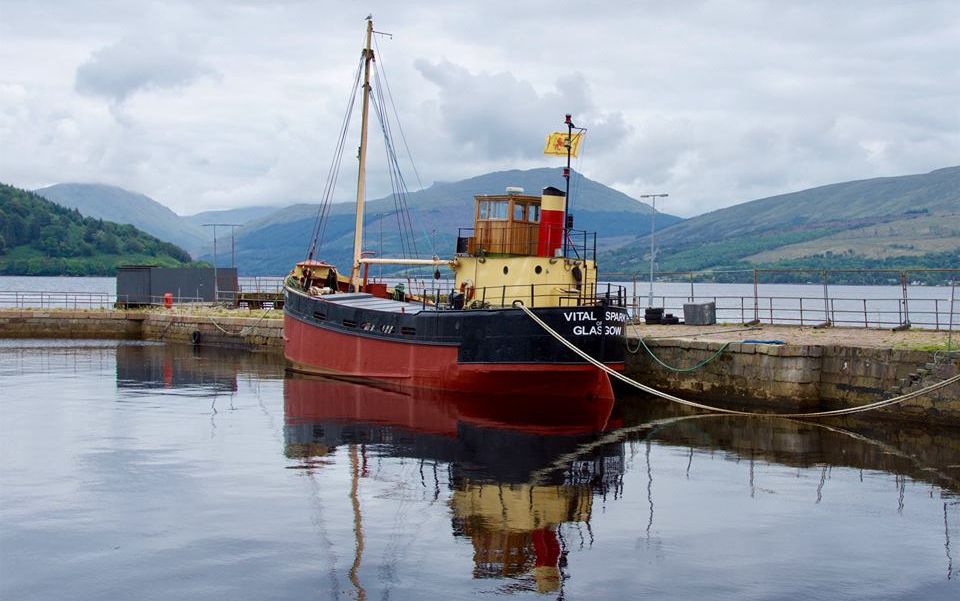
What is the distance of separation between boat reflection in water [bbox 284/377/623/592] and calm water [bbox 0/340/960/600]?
0.08 m

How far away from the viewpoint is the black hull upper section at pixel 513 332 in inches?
1073

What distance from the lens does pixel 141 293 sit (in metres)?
63.1

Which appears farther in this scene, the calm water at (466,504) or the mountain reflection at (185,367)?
the mountain reflection at (185,367)

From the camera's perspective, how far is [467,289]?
103 feet

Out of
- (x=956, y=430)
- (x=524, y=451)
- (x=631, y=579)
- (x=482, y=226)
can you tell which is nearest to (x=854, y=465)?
(x=956, y=430)

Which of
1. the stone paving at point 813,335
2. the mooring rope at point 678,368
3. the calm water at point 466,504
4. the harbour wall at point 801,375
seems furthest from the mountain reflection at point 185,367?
the stone paving at point 813,335

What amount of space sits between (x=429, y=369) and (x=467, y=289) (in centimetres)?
284

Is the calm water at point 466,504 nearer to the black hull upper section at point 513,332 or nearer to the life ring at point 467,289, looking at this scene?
the black hull upper section at point 513,332

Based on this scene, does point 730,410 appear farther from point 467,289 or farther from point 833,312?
point 467,289

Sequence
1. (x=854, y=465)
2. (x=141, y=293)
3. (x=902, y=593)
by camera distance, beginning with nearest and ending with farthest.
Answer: (x=902, y=593), (x=854, y=465), (x=141, y=293)

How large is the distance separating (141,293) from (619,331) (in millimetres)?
42959

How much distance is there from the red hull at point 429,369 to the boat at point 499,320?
0.03 metres

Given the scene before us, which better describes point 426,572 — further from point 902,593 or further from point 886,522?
point 886,522

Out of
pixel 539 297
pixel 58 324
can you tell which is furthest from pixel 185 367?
pixel 58 324
